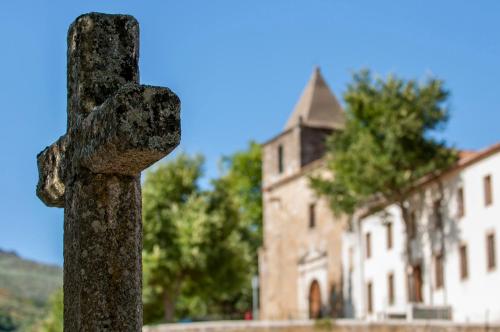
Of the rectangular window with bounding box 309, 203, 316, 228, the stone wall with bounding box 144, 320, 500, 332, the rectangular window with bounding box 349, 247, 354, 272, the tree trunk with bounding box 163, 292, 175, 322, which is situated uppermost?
the rectangular window with bounding box 309, 203, 316, 228

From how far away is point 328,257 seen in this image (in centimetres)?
5709

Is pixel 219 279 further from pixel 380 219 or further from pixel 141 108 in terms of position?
pixel 141 108

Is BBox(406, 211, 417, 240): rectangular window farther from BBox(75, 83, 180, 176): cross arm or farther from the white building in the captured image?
BBox(75, 83, 180, 176): cross arm

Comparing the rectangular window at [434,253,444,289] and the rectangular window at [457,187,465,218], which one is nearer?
the rectangular window at [457,187,465,218]

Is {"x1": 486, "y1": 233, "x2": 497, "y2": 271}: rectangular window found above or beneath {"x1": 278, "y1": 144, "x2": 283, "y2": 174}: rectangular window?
beneath

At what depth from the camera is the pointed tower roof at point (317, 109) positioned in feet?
210

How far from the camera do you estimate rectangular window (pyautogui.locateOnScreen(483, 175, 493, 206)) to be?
4184cm

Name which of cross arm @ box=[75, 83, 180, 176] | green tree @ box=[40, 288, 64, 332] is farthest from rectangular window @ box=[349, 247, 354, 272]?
cross arm @ box=[75, 83, 180, 176]

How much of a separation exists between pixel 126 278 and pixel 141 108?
33.1 inches

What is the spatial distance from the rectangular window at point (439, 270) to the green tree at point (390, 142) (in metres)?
1.44

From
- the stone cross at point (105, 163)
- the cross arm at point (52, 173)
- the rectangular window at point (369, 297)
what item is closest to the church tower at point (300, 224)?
the rectangular window at point (369, 297)

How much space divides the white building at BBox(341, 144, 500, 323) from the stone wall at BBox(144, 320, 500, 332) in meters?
3.65

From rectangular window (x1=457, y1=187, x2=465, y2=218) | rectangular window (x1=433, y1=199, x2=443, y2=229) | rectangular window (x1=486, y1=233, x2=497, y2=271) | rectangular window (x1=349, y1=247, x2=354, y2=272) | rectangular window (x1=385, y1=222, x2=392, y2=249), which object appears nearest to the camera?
rectangular window (x1=486, y1=233, x2=497, y2=271)

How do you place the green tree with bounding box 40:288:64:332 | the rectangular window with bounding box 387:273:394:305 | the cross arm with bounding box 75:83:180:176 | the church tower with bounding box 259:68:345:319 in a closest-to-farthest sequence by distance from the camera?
the cross arm with bounding box 75:83:180:176, the rectangular window with bounding box 387:273:394:305, the church tower with bounding box 259:68:345:319, the green tree with bounding box 40:288:64:332
